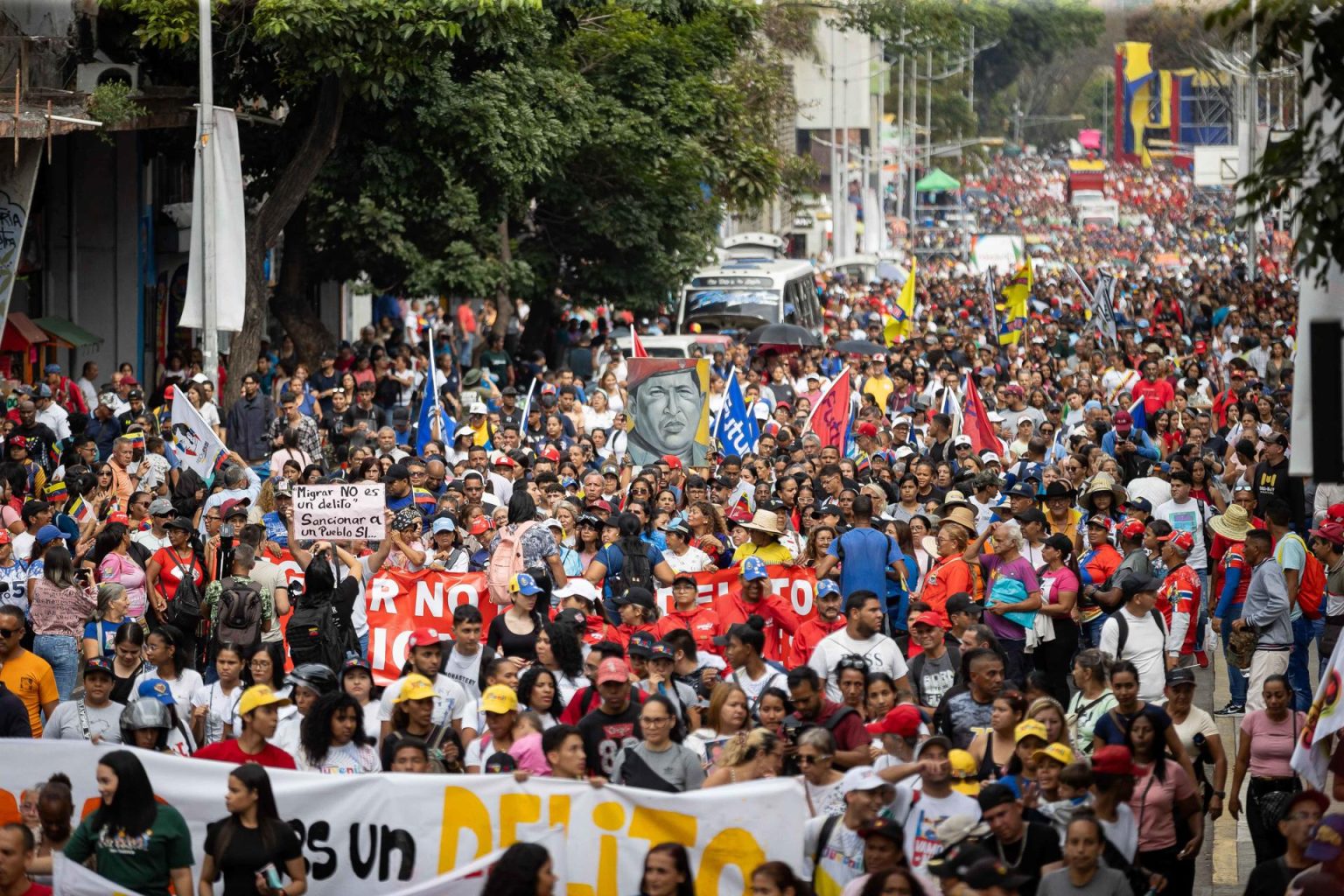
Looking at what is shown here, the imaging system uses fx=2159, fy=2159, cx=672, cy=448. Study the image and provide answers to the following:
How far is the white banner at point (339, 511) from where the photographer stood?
1273cm

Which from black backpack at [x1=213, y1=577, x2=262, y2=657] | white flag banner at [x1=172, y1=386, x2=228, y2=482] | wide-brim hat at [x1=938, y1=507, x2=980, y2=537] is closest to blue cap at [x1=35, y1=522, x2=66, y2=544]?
black backpack at [x1=213, y1=577, x2=262, y2=657]

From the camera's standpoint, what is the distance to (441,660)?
10.4 m

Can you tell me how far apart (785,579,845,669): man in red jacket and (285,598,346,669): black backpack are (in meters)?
2.52

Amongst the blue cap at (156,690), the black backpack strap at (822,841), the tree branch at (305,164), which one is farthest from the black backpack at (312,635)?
the tree branch at (305,164)

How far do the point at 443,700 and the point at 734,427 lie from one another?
10.0 meters

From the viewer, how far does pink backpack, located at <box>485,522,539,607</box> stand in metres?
12.6

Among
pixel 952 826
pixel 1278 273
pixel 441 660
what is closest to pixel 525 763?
pixel 441 660

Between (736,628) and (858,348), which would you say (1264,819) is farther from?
(858,348)

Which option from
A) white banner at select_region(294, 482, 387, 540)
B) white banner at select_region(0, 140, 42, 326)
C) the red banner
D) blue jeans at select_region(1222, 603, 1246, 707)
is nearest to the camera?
the red banner

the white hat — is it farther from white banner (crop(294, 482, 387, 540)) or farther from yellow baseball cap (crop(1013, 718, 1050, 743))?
white banner (crop(294, 482, 387, 540))

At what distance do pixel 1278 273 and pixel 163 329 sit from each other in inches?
1439

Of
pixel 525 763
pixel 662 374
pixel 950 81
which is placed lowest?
pixel 525 763

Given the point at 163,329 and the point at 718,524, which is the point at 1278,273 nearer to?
the point at 163,329

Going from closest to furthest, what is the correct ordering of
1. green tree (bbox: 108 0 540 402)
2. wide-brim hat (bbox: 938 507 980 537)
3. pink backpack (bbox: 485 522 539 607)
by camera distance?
pink backpack (bbox: 485 522 539 607), wide-brim hat (bbox: 938 507 980 537), green tree (bbox: 108 0 540 402)
